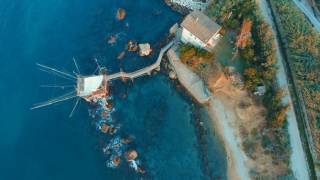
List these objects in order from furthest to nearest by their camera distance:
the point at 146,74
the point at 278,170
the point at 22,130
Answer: the point at 146,74 < the point at 22,130 < the point at 278,170

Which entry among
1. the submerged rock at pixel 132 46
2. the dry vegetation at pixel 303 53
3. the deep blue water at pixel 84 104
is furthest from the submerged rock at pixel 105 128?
the dry vegetation at pixel 303 53

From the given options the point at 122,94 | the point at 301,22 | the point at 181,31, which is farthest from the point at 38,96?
the point at 301,22

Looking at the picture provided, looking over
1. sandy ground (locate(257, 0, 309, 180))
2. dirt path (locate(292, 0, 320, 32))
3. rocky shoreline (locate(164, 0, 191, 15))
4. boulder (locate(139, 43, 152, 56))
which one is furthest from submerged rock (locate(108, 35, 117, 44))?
dirt path (locate(292, 0, 320, 32))

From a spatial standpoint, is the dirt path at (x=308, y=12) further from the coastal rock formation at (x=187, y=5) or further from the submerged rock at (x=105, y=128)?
the submerged rock at (x=105, y=128)

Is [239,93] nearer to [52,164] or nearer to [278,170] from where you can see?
[278,170]

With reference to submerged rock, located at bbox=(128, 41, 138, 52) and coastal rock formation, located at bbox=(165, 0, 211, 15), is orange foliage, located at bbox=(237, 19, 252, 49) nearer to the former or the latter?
coastal rock formation, located at bbox=(165, 0, 211, 15)

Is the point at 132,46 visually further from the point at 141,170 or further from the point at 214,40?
the point at 141,170

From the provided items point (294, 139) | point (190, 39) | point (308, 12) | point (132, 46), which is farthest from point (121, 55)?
point (308, 12)

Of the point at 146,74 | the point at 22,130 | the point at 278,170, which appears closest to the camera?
the point at 278,170
